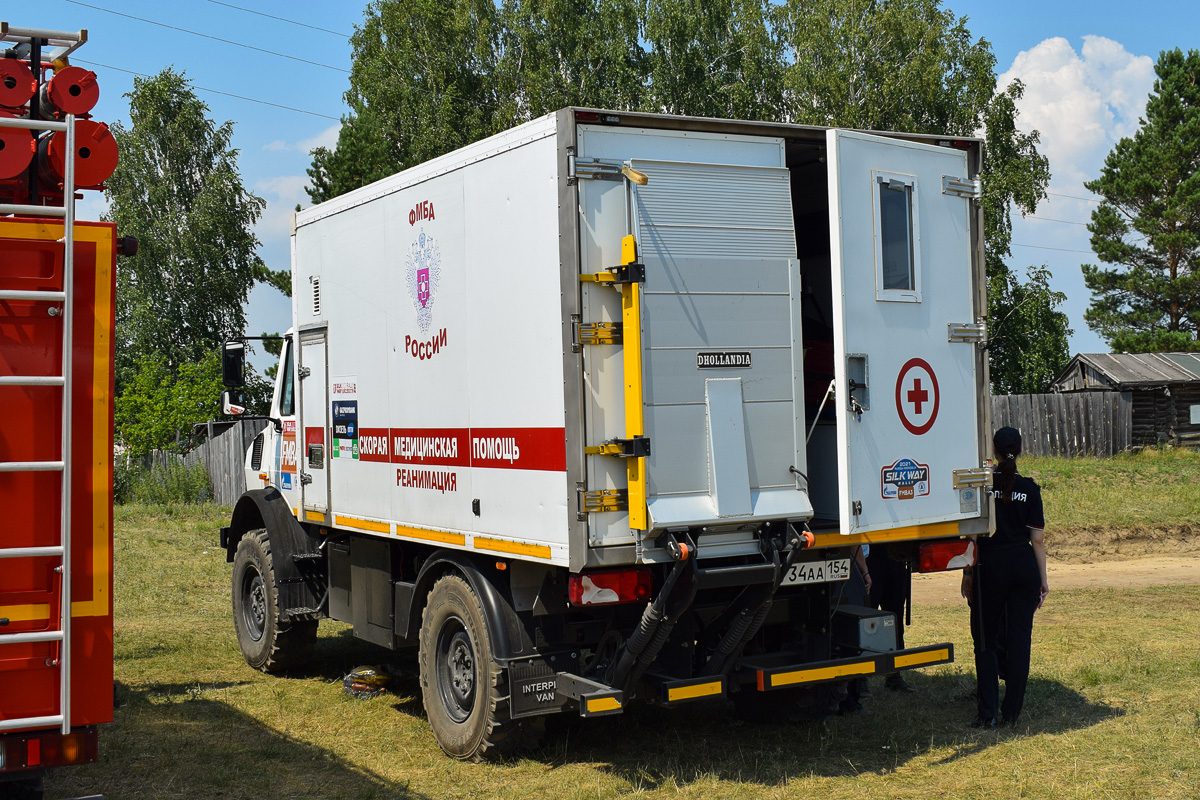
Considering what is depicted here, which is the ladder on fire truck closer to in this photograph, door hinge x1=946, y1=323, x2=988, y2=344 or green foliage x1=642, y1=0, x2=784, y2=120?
door hinge x1=946, y1=323, x2=988, y2=344

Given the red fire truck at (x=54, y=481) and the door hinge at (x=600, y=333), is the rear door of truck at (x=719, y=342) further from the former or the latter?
the red fire truck at (x=54, y=481)

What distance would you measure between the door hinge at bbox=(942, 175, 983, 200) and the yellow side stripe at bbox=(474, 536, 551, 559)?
3353mm

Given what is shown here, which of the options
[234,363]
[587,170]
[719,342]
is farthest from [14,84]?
[234,363]

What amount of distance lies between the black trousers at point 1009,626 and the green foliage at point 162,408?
86.6ft

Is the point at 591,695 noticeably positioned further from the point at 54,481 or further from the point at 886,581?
the point at 886,581

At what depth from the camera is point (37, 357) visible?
4.45 m

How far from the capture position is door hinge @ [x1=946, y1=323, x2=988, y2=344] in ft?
23.2

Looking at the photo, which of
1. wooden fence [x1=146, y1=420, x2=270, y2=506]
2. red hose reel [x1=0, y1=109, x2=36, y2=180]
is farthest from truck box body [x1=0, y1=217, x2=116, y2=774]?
wooden fence [x1=146, y1=420, x2=270, y2=506]

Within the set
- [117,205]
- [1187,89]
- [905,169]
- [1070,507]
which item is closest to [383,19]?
[117,205]

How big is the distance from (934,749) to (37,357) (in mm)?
5423

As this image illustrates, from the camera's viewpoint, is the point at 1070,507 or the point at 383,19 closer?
the point at 1070,507

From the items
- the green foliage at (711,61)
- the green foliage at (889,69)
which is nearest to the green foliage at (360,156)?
the green foliage at (711,61)

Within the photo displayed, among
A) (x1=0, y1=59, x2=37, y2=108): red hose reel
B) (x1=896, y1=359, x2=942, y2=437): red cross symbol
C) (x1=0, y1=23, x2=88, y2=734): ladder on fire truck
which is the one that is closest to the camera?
(x1=0, y1=23, x2=88, y2=734): ladder on fire truck

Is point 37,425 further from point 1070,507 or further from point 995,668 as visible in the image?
point 1070,507
